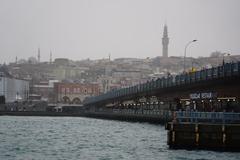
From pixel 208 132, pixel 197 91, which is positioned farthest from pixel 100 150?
pixel 197 91

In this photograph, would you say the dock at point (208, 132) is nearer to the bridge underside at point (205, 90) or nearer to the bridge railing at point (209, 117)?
the bridge railing at point (209, 117)

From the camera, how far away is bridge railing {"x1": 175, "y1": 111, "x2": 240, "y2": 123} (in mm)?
58250

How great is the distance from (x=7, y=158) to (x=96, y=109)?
14150 cm

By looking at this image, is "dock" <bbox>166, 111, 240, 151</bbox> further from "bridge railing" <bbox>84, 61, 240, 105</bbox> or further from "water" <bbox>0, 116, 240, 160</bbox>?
"bridge railing" <bbox>84, 61, 240, 105</bbox>

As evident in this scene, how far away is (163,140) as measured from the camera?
74625 millimetres

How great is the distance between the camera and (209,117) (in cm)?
6016

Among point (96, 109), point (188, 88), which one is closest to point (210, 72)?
point (188, 88)

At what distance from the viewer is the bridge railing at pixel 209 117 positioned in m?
58.2

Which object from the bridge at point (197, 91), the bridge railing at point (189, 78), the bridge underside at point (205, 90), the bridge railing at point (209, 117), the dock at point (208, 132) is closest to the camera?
the dock at point (208, 132)

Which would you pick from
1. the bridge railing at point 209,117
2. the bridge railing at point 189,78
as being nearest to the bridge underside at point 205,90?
the bridge railing at point 189,78

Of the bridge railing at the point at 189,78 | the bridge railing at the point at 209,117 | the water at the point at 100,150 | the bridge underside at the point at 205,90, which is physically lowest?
the water at the point at 100,150

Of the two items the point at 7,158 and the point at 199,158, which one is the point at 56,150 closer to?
the point at 7,158

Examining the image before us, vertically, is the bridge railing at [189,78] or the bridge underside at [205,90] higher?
the bridge railing at [189,78]

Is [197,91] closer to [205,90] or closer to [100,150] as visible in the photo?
[205,90]
